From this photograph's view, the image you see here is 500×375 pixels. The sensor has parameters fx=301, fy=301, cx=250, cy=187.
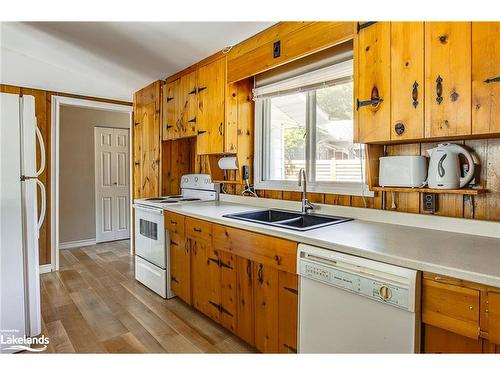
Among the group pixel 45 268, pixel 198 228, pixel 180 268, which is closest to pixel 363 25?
pixel 198 228

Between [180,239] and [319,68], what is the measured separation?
1.73m

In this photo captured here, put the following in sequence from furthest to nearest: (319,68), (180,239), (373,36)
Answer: (180,239)
(319,68)
(373,36)

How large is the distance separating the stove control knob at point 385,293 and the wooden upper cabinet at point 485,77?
77 cm

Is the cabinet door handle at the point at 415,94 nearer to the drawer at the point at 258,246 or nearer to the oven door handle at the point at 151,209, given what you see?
the drawer at the point at 258,246

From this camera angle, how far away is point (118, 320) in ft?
7.65

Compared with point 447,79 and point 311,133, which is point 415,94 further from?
point 311,133

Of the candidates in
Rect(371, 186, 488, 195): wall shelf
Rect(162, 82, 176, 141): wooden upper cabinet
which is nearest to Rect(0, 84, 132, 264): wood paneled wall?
Rect(162, 82, 176, 141): wooden upper cabinet

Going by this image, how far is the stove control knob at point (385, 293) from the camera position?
1163mm

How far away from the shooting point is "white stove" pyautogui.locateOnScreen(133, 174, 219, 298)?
270 centimetres

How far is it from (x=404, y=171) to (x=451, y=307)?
2.55ft

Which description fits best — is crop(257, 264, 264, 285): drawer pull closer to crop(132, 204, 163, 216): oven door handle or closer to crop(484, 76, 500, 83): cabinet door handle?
crop(132, 204, 163, 216): oven door handle
